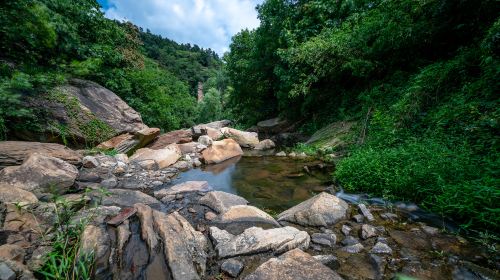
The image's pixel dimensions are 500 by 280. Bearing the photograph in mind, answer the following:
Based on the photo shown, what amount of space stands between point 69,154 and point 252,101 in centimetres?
1363

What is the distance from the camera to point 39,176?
3797 mm

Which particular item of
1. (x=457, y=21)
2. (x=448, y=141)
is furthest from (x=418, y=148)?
(x=457, y=21)

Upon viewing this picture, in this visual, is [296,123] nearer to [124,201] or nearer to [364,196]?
[364,196]

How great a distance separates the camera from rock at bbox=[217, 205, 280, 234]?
126 inches

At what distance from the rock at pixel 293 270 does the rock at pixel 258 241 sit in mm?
247

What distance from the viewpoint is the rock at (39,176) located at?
3.66 m

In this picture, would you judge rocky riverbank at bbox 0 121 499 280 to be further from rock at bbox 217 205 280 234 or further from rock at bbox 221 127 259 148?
rock at bbox 221 127 259 148

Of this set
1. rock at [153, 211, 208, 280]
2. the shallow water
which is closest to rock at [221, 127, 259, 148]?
the shallow water

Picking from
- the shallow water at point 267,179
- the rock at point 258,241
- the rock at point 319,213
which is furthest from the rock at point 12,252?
the shallow water at point 267,179

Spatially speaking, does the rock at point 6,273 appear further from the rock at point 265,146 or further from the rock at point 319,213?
the rock at point 265,146

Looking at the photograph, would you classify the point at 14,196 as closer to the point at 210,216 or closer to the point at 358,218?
the point at 210,216

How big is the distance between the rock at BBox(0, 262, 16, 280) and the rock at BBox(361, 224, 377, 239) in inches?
131

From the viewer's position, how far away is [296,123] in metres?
13.3

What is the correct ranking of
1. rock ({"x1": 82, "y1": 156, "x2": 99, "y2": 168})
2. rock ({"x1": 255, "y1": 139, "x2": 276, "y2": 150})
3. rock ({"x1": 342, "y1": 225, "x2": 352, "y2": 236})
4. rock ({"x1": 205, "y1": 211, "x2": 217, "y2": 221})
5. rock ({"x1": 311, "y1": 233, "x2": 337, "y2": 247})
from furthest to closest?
rock ({"x1": 255, "y1": 139, "x2": 276, "y2": 150}), rock ({"x1": 82, "y1": 156, "x2": 99, "y2": 168}), rock ({"x1": 205, "y1": 211, "x2": 217, "y2": 221}), rock ({"x1": 342, "y1": 225, "x2": 352, "y2": 236}), rock ({"x1": 311, "y1": 233, "x2": 337, "y2": 247})
